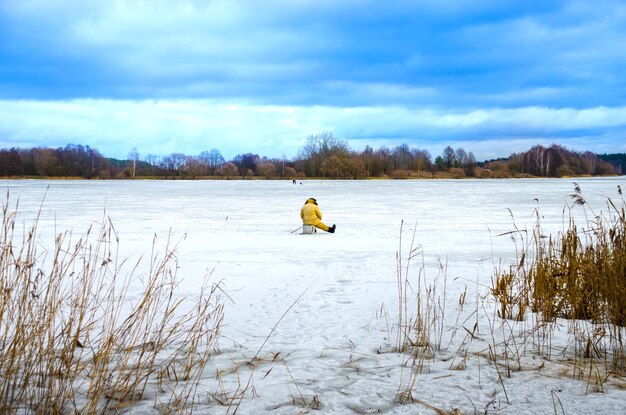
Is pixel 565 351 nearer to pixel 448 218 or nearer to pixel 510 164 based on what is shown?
pixel 448 218

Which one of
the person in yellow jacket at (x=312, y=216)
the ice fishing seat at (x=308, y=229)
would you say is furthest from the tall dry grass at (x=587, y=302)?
the ice fishing seat at (x=308, y=229)

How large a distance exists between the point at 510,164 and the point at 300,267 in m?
121

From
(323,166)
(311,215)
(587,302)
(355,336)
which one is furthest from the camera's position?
(323,166)

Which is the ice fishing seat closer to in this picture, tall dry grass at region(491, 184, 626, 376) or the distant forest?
tall dry grass at region(491, 184, 626, 376)

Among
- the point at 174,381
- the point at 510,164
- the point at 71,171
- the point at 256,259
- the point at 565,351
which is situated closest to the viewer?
the point at 174,381

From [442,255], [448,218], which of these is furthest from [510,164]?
[442,255]

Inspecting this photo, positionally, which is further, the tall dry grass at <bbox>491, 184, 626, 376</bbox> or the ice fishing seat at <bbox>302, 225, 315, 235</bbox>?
the ice fishing seat at <bbox>302, 225, 315, 235</bbox>

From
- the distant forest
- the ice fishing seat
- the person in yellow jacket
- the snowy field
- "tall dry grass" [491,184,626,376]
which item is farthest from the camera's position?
the distant forest

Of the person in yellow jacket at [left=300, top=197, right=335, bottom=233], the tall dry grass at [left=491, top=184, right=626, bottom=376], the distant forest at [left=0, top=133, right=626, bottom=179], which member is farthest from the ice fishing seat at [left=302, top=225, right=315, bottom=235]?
the distant forest at [left=0, top=133, right=626, bottom=179]

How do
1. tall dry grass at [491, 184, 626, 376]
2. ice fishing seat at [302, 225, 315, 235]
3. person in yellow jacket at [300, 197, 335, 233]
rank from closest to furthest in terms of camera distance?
tall dry grass at [491, 184, 626, 376] → person in yellow jacket at [300, 197, 335, 233] → ice fishing seat at [302, 225, 315, 235]

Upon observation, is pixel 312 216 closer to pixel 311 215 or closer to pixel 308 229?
pixel 311 215

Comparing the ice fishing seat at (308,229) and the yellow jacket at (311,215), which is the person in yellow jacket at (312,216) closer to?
the yellow jacket at (311,215)

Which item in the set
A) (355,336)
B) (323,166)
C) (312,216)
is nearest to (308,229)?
(312,216)

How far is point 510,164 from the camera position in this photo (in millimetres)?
121188
